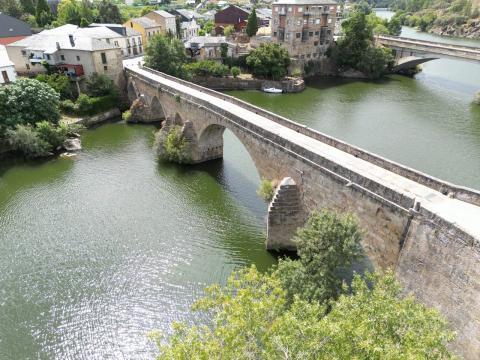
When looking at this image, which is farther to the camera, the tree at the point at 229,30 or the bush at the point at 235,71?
the tree at the point at 229,30

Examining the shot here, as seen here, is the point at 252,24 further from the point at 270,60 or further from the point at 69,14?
the point at 69,14

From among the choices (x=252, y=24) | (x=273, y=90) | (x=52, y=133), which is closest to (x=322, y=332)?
(x=52, y=133)

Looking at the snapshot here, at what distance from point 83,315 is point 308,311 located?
1486 cm

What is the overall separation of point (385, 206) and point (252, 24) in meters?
73.8

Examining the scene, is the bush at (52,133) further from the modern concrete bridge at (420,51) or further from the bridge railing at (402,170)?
the modern concrete bridge at (420,51)

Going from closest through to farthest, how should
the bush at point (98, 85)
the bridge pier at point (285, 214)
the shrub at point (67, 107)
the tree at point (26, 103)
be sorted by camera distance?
1. the bridge pier at point (285, 214)
2. the tree at point (26, 103)
3. the shrub at point (67, 107)
4. the bush at point (98, 85)

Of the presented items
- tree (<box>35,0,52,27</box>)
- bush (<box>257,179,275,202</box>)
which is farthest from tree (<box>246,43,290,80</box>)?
tree (<box>35,0,52,27</box>)

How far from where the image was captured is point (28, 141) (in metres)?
37.8

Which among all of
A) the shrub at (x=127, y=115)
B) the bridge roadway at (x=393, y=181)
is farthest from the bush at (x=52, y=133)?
the bridge roadway at (x=393, y=181)

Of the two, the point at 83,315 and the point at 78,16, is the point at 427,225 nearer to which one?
the point at 83,315

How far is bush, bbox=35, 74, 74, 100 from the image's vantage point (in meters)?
48.1

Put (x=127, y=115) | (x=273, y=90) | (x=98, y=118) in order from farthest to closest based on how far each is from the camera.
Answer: (x=273, y=90), (x=98, y=118), (x=127, y=115)

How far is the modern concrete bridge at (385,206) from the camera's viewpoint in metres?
14.5

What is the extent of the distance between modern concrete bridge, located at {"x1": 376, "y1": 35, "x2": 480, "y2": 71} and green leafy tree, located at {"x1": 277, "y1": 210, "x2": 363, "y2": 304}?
61.4m
